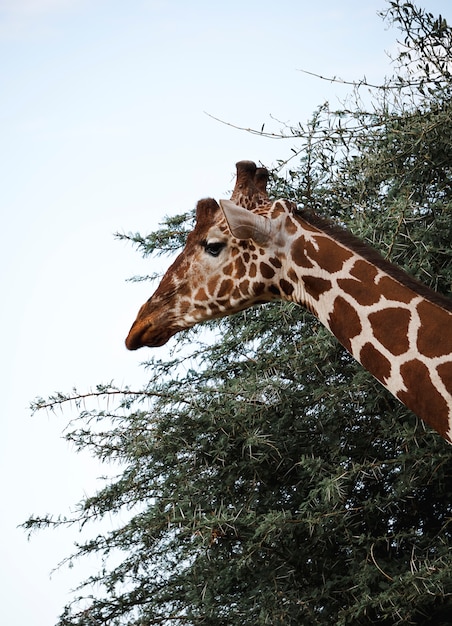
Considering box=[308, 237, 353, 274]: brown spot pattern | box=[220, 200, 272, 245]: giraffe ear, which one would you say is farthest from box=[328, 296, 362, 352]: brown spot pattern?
box=[220, 200, 272, 245]: giraffe ear

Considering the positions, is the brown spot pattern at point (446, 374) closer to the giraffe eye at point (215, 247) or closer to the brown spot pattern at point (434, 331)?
the brown spot pattern at point (434, 331)

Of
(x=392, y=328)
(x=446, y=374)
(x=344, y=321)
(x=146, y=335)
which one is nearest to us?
(x=446, y=374)

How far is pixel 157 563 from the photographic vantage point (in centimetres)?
419

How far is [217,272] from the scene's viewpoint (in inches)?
120

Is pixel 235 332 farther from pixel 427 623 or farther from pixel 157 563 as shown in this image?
pixel 427 623

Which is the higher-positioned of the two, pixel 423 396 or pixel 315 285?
pixel 315 285

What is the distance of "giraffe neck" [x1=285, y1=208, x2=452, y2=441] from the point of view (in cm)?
265

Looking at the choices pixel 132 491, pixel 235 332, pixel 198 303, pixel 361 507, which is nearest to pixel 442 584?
pixel 361 507

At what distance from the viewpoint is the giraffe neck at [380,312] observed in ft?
8.71

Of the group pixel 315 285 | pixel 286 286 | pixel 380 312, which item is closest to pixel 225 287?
pixel 286 286

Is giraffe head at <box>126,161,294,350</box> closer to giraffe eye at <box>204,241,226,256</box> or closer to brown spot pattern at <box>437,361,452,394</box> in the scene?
giraffe eye at <box>204,241,226,256</box>

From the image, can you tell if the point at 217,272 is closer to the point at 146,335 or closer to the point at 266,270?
the point at 266,270

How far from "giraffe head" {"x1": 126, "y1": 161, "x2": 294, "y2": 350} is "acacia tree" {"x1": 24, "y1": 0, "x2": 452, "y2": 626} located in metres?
0.56

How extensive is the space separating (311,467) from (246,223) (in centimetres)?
113
